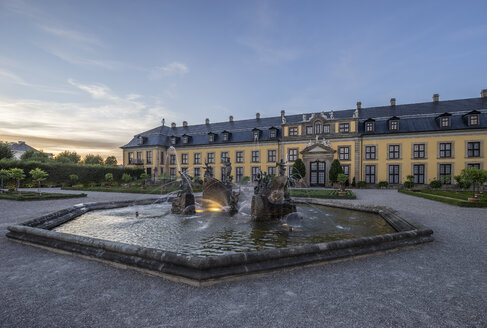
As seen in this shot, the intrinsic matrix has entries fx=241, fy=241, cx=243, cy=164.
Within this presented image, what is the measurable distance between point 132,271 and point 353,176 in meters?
33.4

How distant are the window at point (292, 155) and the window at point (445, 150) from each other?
58.6 ft

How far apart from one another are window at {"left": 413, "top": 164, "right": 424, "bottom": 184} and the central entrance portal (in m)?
11.1

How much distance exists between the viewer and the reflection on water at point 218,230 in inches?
248

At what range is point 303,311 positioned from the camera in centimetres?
327

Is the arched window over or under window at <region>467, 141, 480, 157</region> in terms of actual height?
over

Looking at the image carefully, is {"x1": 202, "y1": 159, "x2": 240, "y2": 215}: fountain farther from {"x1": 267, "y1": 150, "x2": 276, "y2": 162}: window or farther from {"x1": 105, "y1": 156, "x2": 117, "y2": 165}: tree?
{"x1": 105, "y1": 156, "x2": 117, "y2": 165}: tree

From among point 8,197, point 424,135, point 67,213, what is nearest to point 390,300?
point 67,213

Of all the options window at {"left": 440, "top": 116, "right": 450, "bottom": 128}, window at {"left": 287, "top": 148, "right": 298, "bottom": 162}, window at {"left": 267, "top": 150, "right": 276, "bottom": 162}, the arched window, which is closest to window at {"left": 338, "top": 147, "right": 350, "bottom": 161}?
the arched window

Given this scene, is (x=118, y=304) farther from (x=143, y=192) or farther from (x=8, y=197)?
(x=143, y=192)

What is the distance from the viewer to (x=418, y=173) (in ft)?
102

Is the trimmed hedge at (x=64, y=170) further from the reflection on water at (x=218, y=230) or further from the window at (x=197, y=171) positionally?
the reflection on water at (x=218, y=230)

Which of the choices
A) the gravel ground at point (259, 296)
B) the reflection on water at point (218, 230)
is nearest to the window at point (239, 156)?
the reflection on water at point (218, 230)

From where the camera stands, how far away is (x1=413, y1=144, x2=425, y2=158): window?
30.8 meters

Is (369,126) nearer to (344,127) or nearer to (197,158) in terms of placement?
(344,127)
